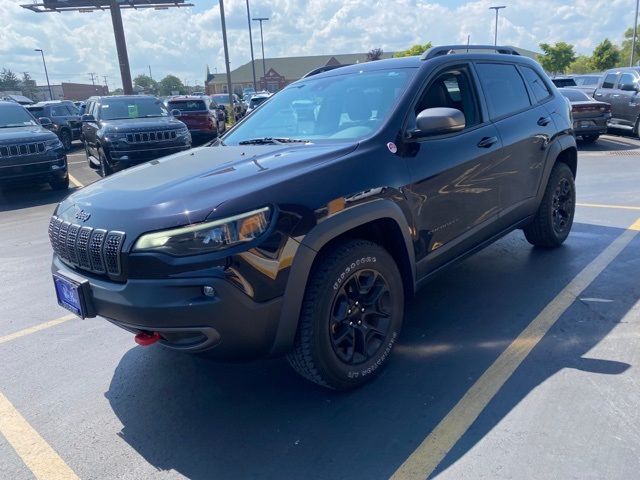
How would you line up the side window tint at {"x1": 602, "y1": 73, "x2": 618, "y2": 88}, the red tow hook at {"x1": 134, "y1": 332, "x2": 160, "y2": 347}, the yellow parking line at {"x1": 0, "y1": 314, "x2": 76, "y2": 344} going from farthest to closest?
the side window tint at {"x1": 602, "y1": 73, "x2": 618, "y2": 88}
the yellow parking line at {"x1": 0, "y1": 314, "x2": 76, "y2": 344}
the red tow hook at {"x1": 134, "y1": 332, "x2": 160, "y2": 347}

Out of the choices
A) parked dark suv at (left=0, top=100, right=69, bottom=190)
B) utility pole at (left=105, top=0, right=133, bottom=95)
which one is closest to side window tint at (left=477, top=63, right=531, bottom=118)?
parked dark suv at (left=0, top=100, right=69, bottom=190)

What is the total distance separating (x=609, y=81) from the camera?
15.4m

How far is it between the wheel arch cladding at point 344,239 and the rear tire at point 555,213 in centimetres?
231

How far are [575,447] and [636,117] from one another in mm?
14228

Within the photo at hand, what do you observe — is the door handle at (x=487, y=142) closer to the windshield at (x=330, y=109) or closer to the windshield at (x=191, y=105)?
the windshield at (x=330, y=109)

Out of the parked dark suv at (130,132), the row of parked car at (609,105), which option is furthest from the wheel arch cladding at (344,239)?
the row of parked car at (609,105)

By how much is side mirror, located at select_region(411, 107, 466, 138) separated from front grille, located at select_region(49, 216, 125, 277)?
1.82 m

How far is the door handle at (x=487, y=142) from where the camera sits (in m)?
3.91

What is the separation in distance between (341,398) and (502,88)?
293cm

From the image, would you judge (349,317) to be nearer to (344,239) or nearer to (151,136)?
(344,239)

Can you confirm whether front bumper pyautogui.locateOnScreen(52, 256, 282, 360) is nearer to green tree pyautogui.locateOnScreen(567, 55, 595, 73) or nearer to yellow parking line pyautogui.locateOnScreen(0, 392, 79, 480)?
yellow parking line pyautogui.locateOnScreen(0, 392, 79, 480)

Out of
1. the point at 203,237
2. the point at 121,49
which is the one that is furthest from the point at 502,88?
the point at 121,49

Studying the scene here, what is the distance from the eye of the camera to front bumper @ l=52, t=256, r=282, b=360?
2.41 metres

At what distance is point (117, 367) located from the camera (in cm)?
354
